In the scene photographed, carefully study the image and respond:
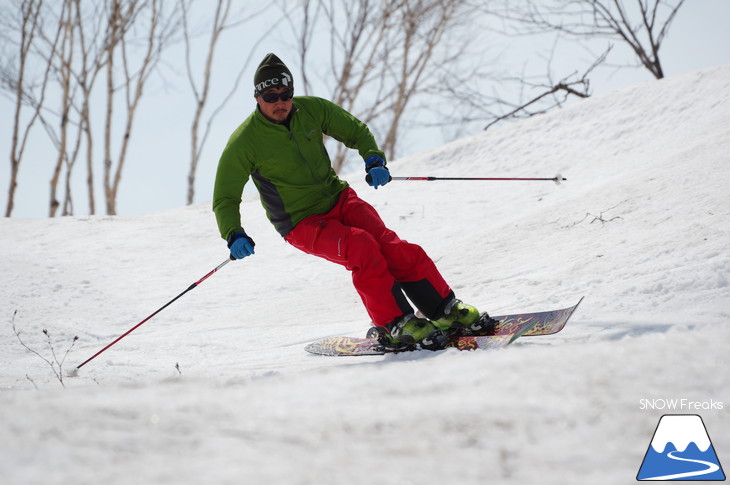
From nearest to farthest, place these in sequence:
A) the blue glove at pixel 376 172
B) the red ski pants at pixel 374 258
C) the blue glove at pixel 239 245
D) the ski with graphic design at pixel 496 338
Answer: the ski with graphic design at pixel 496 338 → the red ski pants at pixel 374 258 → the blue glove at pixel 239 245 → the blue glove at pixel 376 172

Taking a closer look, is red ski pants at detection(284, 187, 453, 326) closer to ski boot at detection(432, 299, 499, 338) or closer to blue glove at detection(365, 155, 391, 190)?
ski boot at detection(432, 299, 499, 338)

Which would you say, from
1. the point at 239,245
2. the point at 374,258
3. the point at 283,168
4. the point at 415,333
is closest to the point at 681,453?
the point at 415,333

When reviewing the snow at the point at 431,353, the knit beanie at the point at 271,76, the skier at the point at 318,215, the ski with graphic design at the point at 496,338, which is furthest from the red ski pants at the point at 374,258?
the knit beanie at the point at 271,76

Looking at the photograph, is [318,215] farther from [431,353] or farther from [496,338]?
[496,338]

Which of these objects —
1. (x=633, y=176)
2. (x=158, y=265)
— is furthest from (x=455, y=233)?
(x=158, y=265)

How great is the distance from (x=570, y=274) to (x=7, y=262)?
6.27 metres

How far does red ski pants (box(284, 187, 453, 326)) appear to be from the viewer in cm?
337

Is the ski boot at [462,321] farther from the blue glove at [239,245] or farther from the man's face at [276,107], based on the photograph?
the man's face at [276,107]

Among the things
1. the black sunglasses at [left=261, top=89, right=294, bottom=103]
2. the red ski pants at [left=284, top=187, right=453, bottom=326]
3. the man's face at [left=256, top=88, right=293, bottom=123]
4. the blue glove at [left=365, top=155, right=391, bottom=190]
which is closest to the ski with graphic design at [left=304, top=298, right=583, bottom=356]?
the red ski pants at [left=284, top=187, right=453, bottom=326]

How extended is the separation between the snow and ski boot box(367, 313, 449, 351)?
18cm

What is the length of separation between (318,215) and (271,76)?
86cm

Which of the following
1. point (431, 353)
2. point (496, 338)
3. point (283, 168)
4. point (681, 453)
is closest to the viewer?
point (681, 453)

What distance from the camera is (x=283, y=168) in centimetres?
366

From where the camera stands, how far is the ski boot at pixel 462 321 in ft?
11.6
